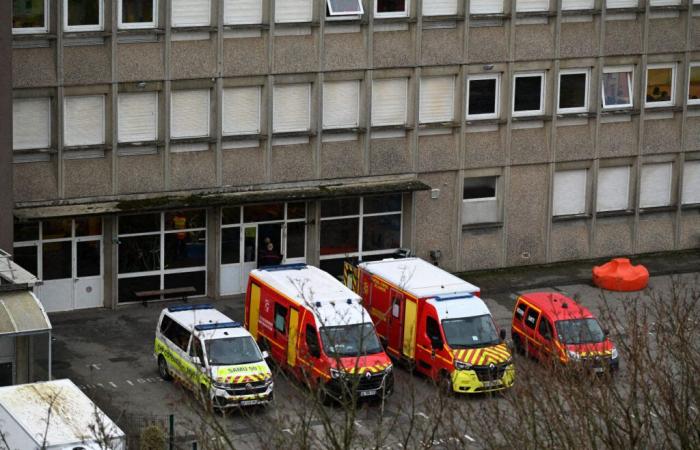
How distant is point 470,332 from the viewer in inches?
1532

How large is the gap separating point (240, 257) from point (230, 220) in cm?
103

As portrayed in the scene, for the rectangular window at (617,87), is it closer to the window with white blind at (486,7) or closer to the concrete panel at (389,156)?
the window with white blind at (486,7)

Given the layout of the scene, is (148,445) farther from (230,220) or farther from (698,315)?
(230,220)

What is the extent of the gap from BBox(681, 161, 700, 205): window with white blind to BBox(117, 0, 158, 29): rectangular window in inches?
679

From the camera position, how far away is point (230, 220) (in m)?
45.5

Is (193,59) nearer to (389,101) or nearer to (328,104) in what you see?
(328,104)

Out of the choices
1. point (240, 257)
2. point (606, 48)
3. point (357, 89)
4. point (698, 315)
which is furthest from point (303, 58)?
point (698, 315)

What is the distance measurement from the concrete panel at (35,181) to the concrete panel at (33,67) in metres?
2.00

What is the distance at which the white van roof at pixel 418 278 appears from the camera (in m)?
39.7

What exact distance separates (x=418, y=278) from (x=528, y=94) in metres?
10.0

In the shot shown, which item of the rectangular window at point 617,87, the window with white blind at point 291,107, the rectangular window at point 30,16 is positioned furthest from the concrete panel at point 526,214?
the rectangular window at point 30,16

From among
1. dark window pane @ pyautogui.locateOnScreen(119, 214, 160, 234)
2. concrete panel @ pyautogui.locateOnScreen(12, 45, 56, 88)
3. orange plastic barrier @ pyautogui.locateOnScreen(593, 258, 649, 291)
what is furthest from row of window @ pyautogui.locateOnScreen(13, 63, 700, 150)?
orange plastic barrier @ pyautogui.locateOnScreen(593, 258, 649, 291)

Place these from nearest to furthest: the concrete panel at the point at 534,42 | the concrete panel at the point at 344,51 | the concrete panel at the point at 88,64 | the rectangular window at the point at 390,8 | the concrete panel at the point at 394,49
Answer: the concrete panel at the point at 88,64 < the concrete panel at the point at 344,51 < the rectangular window at the point at 390,8 < the concrete panel at the point at 394,49 < the concrete panel at the point at 534,42

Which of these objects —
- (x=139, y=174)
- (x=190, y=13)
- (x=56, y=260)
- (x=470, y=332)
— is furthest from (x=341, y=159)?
(x=470, y=332)
